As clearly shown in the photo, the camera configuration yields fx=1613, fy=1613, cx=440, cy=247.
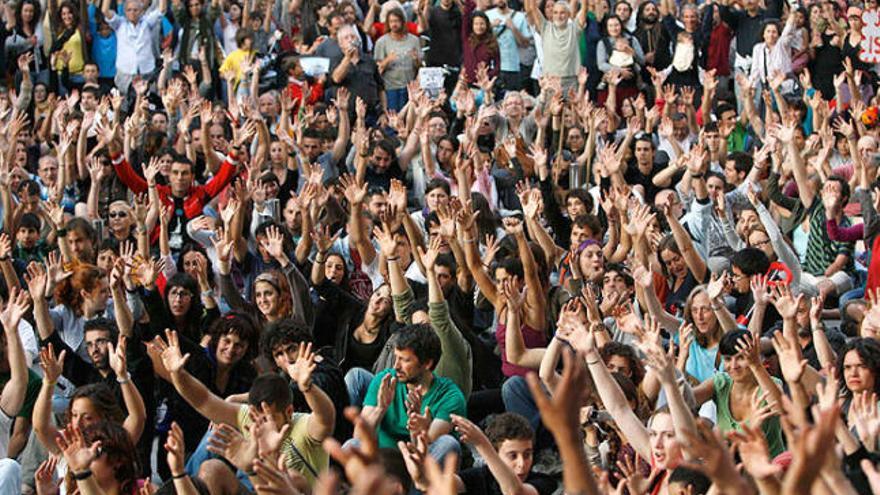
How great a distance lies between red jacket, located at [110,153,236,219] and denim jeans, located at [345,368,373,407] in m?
3.91

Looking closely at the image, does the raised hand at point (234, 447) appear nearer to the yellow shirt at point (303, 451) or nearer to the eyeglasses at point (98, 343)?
the yellow shirt at point (303, 451)

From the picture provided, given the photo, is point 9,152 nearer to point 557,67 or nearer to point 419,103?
point 419,103

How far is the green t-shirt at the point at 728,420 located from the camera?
655 cm

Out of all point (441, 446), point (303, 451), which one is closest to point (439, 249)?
point (441, 446)

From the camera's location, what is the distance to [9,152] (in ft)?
37.7

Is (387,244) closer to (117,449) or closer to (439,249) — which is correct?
(439,249)

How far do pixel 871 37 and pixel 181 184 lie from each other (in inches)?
232

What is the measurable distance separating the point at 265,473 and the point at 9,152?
7.52 metres

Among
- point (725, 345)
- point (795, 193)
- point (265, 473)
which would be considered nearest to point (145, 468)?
point (725, 345)

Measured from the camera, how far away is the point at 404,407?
686cm

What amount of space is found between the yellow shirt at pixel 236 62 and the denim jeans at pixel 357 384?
25.2 feet

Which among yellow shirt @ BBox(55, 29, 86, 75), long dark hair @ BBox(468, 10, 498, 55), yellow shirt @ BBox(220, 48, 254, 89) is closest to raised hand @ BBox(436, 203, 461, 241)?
yellow shirt @ BBox(220, 48, 254, 89)

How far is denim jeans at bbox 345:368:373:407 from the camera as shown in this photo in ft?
24.2

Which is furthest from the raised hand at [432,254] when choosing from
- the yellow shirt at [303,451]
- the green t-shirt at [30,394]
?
the green t-shirt at [30,394]
